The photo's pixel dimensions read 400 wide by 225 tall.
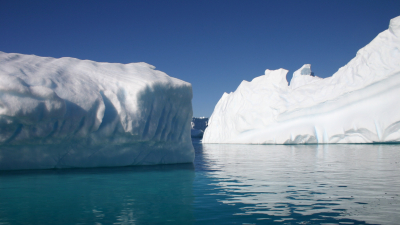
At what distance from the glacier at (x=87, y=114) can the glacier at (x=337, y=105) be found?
17158 millimetres

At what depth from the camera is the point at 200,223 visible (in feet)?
10.5

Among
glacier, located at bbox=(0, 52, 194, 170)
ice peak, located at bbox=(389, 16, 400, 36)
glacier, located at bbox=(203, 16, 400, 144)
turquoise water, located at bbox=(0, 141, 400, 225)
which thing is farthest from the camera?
ice peak, located at bbox=(389, 16, 400, 36)

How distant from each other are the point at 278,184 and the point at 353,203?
1743 mm

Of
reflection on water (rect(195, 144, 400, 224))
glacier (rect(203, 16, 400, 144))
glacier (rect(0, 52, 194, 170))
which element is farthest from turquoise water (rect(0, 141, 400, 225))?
glacier (rect(203, 16, 400, 144))

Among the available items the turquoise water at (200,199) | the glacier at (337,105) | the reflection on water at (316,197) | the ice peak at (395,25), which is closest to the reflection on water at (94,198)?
the turquoise water at (200,199)

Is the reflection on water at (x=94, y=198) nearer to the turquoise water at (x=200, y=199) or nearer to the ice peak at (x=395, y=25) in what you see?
the turquoise water at (x=200, y=199)

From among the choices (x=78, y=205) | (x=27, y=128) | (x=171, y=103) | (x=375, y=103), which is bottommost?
(x=78, y=205)

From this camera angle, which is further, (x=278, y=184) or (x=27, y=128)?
(x=27, y=128)

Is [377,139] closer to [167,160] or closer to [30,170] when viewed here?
[167,160]

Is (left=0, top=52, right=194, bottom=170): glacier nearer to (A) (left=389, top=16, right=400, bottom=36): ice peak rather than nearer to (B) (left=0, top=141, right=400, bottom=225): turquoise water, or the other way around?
(B) (left=0, top=141, right=400, bottom=225): turquoise water

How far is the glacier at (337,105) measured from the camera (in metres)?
20.8

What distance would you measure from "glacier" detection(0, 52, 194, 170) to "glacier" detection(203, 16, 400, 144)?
17158 millimetres

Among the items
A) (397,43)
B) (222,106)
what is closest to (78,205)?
(397,43)

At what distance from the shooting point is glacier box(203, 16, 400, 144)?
20797mm
